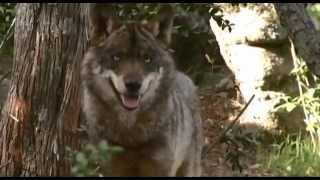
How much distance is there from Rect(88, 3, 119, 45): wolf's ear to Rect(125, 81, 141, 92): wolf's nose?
0.52 metres

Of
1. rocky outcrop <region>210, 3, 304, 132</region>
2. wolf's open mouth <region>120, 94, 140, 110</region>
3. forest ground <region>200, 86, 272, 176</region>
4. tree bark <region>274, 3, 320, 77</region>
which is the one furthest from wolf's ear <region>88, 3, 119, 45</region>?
rocky outcrop <region>210, 3, 304, 132</region>

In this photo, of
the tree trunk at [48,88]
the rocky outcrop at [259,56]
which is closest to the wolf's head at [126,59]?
the tree trunk at [48,88]

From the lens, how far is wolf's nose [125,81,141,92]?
4.55 metres

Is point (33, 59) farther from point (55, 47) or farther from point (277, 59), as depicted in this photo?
point (277, 59)

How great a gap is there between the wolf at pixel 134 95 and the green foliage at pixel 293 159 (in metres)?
2.67

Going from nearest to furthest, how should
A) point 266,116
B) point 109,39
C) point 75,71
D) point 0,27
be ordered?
point 109,39 → point 75,71 → point 0,27 → point 266,116

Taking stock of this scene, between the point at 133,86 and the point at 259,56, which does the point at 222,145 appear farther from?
the point at 133,86

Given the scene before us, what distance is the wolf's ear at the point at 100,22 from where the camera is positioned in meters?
4.90

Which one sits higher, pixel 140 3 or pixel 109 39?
pixel 140 3

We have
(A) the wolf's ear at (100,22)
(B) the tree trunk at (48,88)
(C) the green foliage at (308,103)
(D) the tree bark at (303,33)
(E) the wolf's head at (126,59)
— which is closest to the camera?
(E) the wolf's head at (126,59)

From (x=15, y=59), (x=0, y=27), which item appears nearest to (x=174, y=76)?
(x=15, y=59)

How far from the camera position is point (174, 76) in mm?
5176

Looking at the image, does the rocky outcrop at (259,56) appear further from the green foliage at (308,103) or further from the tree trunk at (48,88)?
the tree trunk at (48,88)

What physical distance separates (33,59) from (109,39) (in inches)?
41.7
